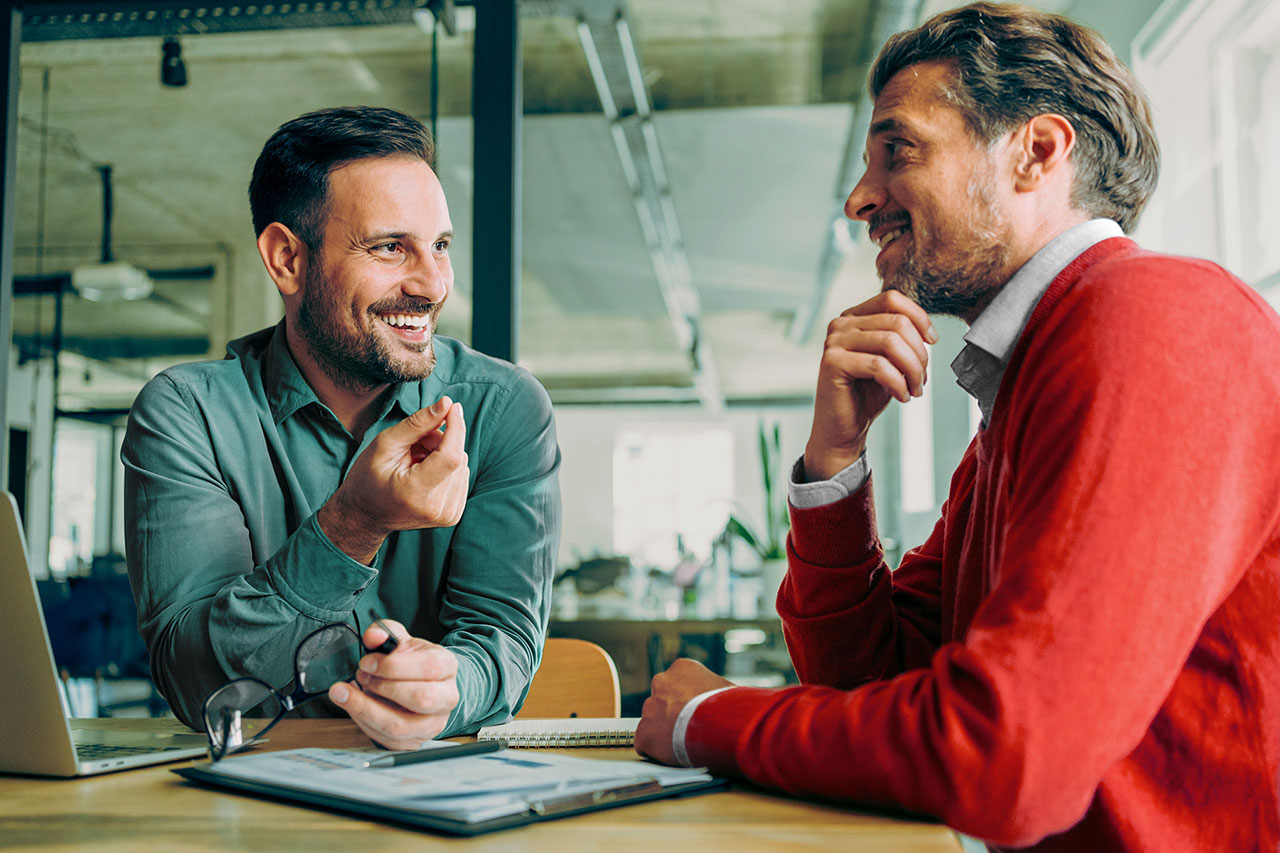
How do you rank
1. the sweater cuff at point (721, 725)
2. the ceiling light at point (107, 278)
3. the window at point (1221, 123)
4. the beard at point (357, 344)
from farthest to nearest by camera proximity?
the ceiling light at point (107, 278) → the window at point (1221, 123) → the beard at point (357, 344) → the sweater cuff at point (721, 725)

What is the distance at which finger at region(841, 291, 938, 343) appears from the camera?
1.08m

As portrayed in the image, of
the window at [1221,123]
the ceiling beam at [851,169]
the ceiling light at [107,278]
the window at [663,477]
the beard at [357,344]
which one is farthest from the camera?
the window at [663,477]

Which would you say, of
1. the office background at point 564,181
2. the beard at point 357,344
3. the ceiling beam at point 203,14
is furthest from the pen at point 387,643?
the ceiling beam at point 203,14

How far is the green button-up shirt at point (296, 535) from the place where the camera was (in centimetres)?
118

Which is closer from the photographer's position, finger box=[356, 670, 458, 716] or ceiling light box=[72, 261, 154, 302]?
finger box=[356, 670, 458, 716]

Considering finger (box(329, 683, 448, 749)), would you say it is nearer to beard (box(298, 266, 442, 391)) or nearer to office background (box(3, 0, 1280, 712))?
beard (box(298, 266, 442, 391))

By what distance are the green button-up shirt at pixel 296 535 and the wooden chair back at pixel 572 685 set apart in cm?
17

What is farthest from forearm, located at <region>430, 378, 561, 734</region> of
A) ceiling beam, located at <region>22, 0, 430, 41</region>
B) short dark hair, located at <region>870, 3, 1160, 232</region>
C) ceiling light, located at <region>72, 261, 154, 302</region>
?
ceiling light, located at <region>72, 261, 154, 302</region>

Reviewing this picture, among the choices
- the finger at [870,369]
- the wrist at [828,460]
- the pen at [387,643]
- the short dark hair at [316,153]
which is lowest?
the pen at [387,643]

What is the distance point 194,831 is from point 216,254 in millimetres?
7936

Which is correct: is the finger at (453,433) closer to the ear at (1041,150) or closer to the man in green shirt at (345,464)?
the man in green shirt at (345,464)

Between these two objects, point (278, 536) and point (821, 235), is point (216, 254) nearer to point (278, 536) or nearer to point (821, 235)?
point (821, 235)

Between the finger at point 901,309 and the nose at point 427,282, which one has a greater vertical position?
the nose at point 427,282

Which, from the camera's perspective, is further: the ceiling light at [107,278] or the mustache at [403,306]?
the ceiling light at [107,278]
